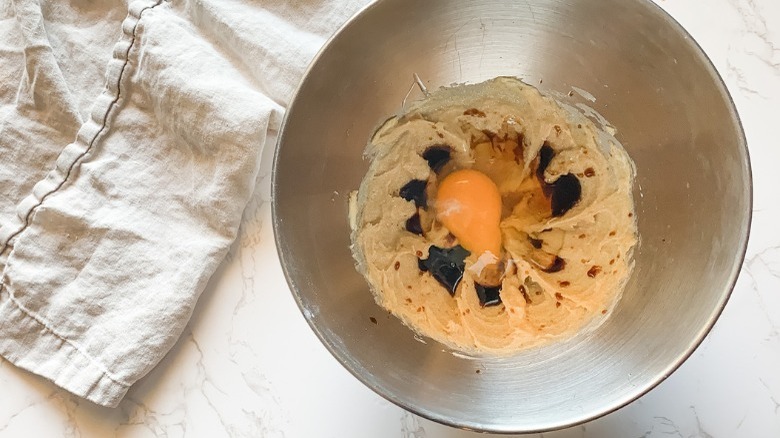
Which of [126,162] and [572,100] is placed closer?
[572,100]

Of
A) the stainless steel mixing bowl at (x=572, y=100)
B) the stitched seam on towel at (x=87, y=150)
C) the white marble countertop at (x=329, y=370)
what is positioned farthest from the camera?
the stitched seam on towel at (x=87, y=150)

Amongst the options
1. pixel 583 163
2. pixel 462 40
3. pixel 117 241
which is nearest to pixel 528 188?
pixel 583 163

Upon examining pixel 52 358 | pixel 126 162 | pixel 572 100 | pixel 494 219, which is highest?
pixel 572 100

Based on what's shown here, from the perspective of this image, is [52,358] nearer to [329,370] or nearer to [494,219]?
[329,370]

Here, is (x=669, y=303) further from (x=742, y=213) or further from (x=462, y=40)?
(x=462, y=40)

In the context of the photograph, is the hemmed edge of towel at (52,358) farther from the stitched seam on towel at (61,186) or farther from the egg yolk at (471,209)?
the egg yolk at (471,209)

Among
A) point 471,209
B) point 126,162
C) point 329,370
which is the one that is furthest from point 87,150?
point 471,209

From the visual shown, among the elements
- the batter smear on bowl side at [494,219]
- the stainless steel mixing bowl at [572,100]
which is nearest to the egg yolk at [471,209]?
the batter smear on bowl side at [494,219]
